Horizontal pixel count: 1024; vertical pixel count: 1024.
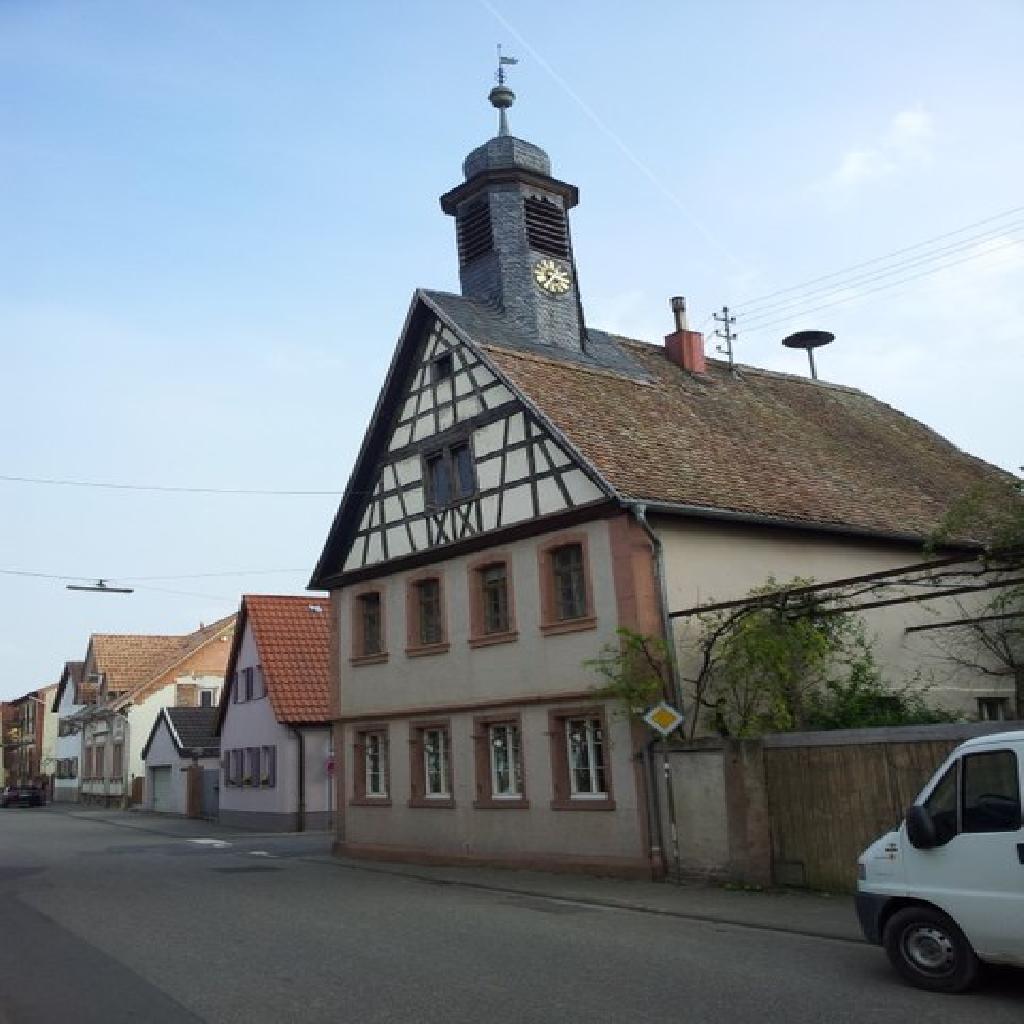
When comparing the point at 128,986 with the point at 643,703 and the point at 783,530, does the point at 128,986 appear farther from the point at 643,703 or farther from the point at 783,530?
the point at 783,530

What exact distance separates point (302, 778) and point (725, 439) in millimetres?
15930

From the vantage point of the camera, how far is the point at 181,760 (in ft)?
129

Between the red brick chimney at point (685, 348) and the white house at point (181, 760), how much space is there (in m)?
20.6

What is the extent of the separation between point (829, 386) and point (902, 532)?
30.9ft

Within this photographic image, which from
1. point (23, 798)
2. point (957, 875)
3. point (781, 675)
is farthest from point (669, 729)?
point (23, 798)

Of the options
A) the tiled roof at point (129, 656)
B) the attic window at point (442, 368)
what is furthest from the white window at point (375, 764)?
the tiled roof at point (129, 656)

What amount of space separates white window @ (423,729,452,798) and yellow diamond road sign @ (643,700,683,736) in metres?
6.04

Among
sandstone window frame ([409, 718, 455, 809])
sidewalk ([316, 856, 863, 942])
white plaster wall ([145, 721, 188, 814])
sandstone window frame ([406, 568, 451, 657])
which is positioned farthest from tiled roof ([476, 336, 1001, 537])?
white plaster wall ([145, 721, 188, 814])

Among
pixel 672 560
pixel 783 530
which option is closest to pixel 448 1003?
pixel 672 560

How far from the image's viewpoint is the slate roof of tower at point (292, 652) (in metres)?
29.5

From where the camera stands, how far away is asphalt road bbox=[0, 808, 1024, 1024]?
738 centimetres

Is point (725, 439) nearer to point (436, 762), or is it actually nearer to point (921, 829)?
point (436, 762)

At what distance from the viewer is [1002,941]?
288 inches

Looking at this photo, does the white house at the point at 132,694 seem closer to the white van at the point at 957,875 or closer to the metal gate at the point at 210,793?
the metal gate at the point at 210,793
